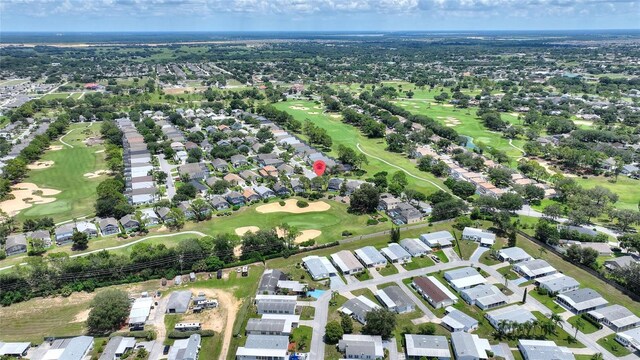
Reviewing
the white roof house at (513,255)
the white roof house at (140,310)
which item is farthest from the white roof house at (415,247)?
the white roof house at (140,310)

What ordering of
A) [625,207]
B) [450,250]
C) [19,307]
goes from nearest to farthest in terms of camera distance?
[19,307]
[450,250]
[625,207]

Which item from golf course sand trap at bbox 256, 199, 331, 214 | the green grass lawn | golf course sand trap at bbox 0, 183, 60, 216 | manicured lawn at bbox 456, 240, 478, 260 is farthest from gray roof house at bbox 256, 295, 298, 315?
golf course sand trap at bbox 0, 183, 60, 216

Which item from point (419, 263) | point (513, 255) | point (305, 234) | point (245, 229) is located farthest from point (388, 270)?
point (245, 229)

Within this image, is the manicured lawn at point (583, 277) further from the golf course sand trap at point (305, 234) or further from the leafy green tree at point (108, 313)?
→ the leafy green tree at point (108, 313)

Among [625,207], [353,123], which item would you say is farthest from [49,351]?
[353,123]

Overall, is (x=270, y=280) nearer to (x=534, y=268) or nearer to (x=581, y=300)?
(x=534, y=268)

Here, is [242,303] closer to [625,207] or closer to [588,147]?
[625,207]

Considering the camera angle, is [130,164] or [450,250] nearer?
[450,250]
